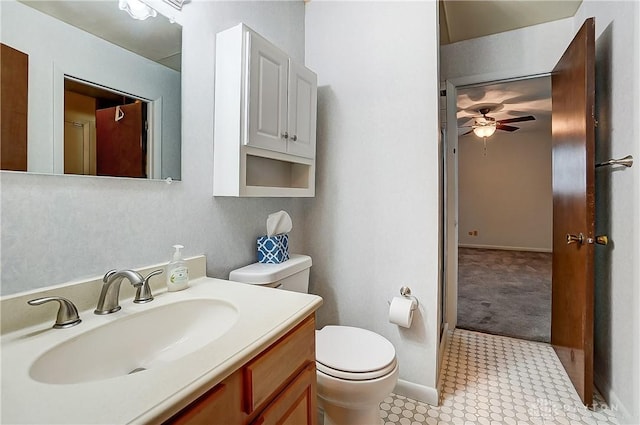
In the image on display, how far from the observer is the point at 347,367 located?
46.6 inches

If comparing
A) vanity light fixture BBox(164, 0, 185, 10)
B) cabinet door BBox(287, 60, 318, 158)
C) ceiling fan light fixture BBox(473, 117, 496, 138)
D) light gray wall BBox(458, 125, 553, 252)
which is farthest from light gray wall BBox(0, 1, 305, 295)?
light gray wall BBox(458, 125, 553, 252)

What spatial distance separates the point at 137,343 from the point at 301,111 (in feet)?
4.15

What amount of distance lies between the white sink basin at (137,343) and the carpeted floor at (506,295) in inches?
91.9

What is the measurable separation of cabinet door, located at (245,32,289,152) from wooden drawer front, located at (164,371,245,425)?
3.05ft

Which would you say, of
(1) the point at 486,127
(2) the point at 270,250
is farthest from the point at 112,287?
(1) the point at 486,127

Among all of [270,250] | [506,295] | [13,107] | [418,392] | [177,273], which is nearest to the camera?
[13,107]

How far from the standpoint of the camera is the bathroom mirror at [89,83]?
0.75 meters

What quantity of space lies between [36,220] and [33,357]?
13.9 inches

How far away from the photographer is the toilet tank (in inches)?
51.9

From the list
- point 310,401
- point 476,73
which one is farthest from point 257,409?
point 476,73

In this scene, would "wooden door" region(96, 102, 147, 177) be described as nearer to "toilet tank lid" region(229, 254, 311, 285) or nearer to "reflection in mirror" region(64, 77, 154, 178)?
"reflection in mirror" region(64, 77, 154, 178)

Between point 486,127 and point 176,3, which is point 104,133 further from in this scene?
point 486,127

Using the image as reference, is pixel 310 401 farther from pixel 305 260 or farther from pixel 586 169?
pixel 586 169

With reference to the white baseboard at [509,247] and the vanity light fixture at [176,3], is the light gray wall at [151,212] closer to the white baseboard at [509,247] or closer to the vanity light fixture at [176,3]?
the vanity light fixture at [176,3]
